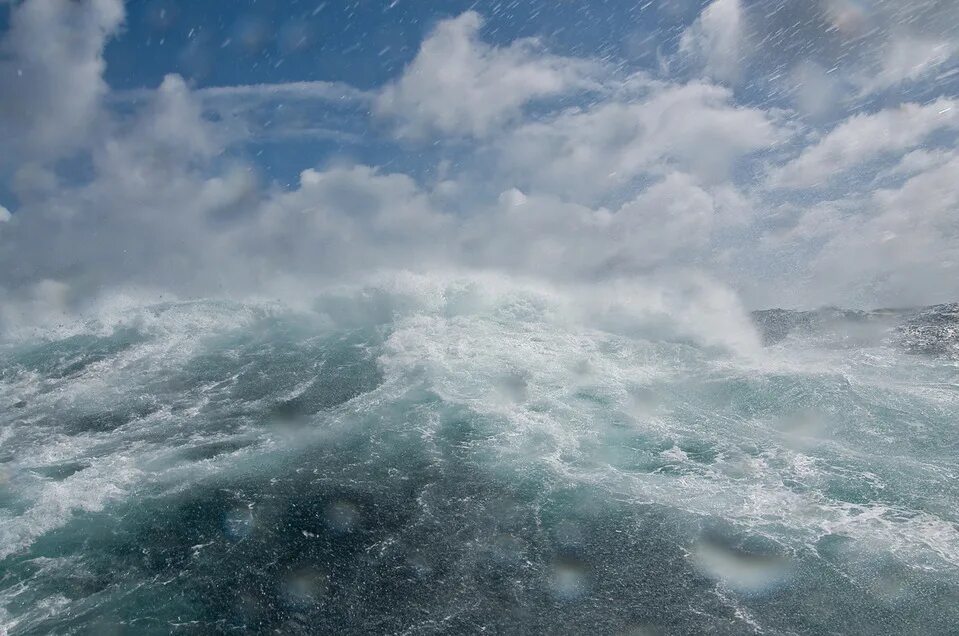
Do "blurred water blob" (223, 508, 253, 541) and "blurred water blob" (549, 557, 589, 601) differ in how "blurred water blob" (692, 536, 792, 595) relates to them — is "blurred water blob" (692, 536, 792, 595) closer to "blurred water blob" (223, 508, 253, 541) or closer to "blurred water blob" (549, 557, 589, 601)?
"blurred water blob" (549, 557, 589, 601)

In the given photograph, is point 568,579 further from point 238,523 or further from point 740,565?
point 238,523

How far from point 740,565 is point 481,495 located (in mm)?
15944

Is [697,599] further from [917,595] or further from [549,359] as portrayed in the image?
[549,359]

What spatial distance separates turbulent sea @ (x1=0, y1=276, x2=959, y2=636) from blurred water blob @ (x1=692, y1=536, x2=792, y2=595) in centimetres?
17

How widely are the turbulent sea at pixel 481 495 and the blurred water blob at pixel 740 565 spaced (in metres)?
0.17

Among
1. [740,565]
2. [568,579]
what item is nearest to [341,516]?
[568,579]

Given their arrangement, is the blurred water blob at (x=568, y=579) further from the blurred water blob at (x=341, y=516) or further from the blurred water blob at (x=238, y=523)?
the blurred water blob at (x=238, y=523)

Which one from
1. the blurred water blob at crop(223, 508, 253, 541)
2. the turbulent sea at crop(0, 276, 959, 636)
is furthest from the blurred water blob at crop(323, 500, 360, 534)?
the blurred water blob at crop(223, 508, 253, 541)

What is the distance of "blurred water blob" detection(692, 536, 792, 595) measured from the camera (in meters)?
24.7

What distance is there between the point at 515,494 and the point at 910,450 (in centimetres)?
3300

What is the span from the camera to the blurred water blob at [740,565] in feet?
81.0

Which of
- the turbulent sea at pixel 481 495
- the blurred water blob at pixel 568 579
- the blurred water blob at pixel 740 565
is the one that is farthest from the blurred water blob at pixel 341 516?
the blurred water blob at pixel 740 565

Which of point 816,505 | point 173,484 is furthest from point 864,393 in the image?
point 173,484

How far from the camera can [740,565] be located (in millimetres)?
26141
